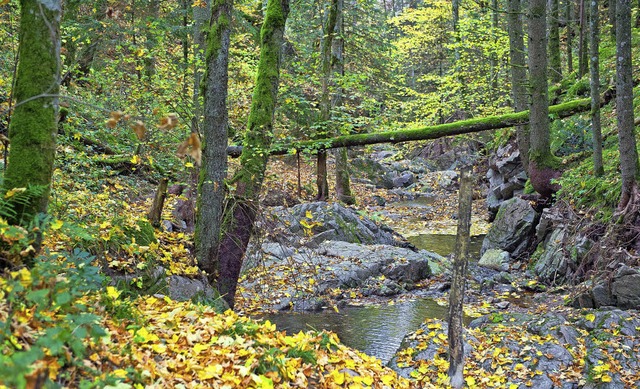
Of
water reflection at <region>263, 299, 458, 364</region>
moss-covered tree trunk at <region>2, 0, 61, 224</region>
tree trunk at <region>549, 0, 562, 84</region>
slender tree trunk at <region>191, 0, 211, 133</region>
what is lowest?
water reflection at <region>263, 299, 458, 364</region>

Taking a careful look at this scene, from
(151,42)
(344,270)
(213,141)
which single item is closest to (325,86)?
(151,42)

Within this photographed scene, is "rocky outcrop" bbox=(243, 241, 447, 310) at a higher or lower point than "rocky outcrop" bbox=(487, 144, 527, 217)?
lower

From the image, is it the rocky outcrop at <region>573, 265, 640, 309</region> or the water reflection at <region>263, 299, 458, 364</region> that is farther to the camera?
the water reflection at <region>263, 299, 458, 364</region>

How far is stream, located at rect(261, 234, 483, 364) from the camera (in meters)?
7.83

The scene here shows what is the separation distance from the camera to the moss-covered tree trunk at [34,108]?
3650 mm

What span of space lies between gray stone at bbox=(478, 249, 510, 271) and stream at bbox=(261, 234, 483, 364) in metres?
2.89

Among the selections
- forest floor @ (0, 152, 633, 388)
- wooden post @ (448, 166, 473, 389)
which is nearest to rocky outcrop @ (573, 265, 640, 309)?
forest floor @ (0, 152, 633, 388)

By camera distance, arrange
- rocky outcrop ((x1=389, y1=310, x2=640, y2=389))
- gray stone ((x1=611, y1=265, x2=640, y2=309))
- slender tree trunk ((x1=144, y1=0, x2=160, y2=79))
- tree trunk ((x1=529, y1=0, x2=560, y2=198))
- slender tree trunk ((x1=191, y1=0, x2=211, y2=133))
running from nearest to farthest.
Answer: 1. rocky outcrop ((x1=389, y1=310, x2=640, y2=389))
2. gray stone ((x1=611, y1=265, x2=640, y2=309))
3. slender tree trunk ((x1=191, y1=0, x2=211, y2=133))
4. tree trunk ((x1=529, y1=0, x2=560, y2=198))
5. slender tree trunk ((x1=144, y1=0, x2=160, y2=79))

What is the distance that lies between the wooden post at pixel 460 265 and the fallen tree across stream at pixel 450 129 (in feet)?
25.6

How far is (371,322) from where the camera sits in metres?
8.72

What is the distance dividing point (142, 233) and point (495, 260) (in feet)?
29.6

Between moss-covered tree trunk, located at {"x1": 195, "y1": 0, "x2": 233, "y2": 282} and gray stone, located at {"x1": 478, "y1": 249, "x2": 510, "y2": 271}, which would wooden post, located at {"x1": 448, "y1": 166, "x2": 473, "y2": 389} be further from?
gray stone, located at {"x1": 478, "y1": 249, "x2": 510, "y2": 271}

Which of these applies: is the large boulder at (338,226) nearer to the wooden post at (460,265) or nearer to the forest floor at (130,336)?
the forest floor at (130,336)

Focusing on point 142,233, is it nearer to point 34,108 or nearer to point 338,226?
point 34,108
